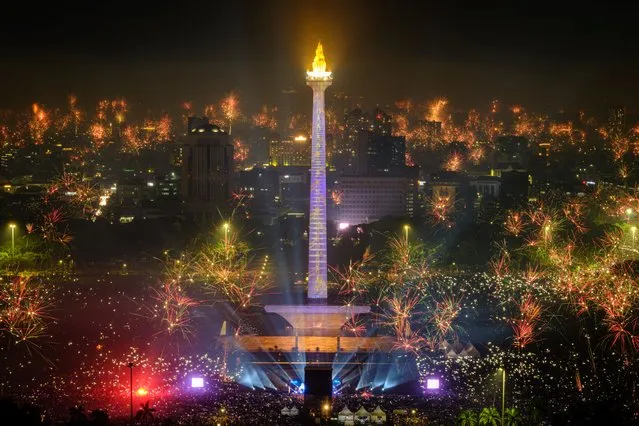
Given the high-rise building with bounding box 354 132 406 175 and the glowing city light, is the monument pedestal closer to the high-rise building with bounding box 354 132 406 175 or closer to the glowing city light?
the glowing city light

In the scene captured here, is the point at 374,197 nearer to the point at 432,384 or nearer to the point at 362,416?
the point at 432,384

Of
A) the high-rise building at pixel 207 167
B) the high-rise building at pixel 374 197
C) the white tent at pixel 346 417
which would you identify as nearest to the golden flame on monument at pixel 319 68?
the white tent at pixel 346 417

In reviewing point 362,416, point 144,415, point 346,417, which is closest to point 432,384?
point 362,416

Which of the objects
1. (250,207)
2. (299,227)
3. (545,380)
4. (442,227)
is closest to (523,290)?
(545,380)

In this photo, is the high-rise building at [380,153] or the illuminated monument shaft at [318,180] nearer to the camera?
the illuminated monument shaft at [318,180]

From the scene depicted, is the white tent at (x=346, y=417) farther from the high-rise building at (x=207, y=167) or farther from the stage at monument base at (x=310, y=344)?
the high-rise building at (x=207, y=167)
